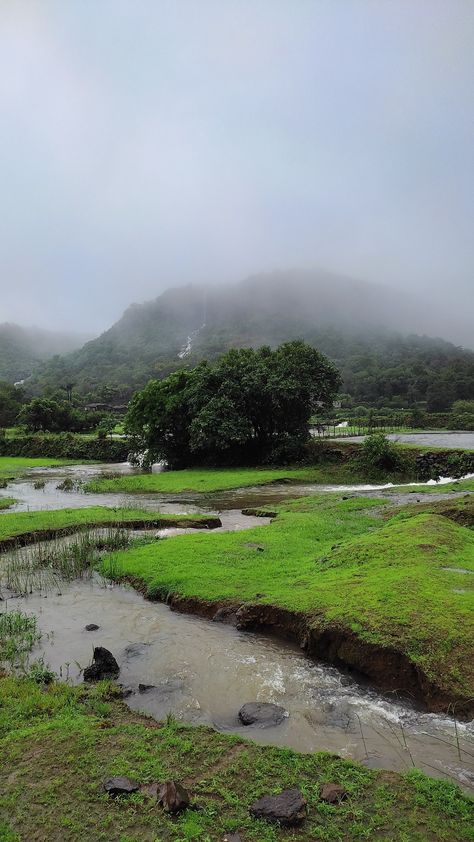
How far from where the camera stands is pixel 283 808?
15.7 ft

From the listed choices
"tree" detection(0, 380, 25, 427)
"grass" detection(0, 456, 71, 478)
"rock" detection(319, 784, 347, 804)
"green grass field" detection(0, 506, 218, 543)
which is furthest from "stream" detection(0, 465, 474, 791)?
"tree" detection(0, 380, 25, 427)

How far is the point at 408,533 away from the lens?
12906 mm

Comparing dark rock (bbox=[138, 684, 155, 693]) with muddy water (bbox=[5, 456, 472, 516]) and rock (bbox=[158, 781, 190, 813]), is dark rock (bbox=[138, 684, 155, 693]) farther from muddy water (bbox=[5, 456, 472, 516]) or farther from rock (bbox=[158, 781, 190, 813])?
muddy water (bbox=[5, 456, 472, 516])

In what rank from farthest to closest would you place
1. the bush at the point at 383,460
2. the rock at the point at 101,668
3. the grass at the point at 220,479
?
1. the bush at the point at 383,460
2. the grass at the point at 220,479
3. the rock at the point at 101,668

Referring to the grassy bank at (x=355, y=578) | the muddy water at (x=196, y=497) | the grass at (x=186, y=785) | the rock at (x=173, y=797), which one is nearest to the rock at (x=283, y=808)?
the grass at (x=186, y=785)

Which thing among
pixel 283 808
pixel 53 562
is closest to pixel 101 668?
pixel 283 808

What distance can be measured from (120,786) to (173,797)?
62cm

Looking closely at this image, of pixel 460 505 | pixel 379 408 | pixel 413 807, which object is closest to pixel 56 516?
pixel 460 505

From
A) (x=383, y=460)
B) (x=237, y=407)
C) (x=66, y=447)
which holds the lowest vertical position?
(x=383, y=460)

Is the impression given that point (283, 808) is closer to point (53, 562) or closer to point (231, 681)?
point (231, 681)

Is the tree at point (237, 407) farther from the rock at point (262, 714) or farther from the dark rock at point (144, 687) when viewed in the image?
the rock at point (262, 714)

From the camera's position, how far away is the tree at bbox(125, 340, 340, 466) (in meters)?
39.8

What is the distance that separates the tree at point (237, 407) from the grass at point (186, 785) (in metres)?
32.4

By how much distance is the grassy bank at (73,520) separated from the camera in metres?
18.2
